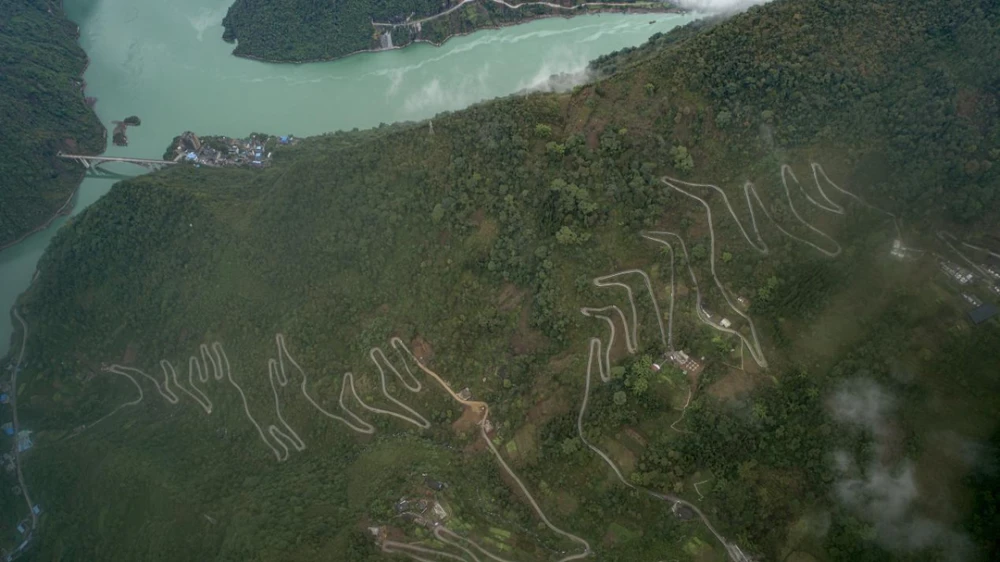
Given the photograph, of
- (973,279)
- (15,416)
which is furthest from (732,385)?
(15,416)

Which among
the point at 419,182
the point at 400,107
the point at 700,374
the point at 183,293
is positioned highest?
the point at 400,107

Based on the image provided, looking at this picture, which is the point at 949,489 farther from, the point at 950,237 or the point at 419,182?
the point at 419,182

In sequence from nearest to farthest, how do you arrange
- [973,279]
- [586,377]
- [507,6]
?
[973,279] → [586,377] → [507,6]

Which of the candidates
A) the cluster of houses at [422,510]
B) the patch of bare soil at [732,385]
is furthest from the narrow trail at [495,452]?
the patch of bare soil at [732,385]

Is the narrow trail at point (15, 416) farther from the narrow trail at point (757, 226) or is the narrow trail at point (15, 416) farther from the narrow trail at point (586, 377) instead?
the narrow trail at point (757, 226)

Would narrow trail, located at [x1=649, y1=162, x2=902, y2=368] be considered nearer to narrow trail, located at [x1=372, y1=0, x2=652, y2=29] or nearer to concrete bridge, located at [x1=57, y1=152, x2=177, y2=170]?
narrow trail, located at [x1=372, y1=0, x2=652, y2=29]

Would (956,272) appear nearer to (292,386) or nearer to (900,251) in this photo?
(900,251)

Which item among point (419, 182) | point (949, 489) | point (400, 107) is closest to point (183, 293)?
point (419, 182)
